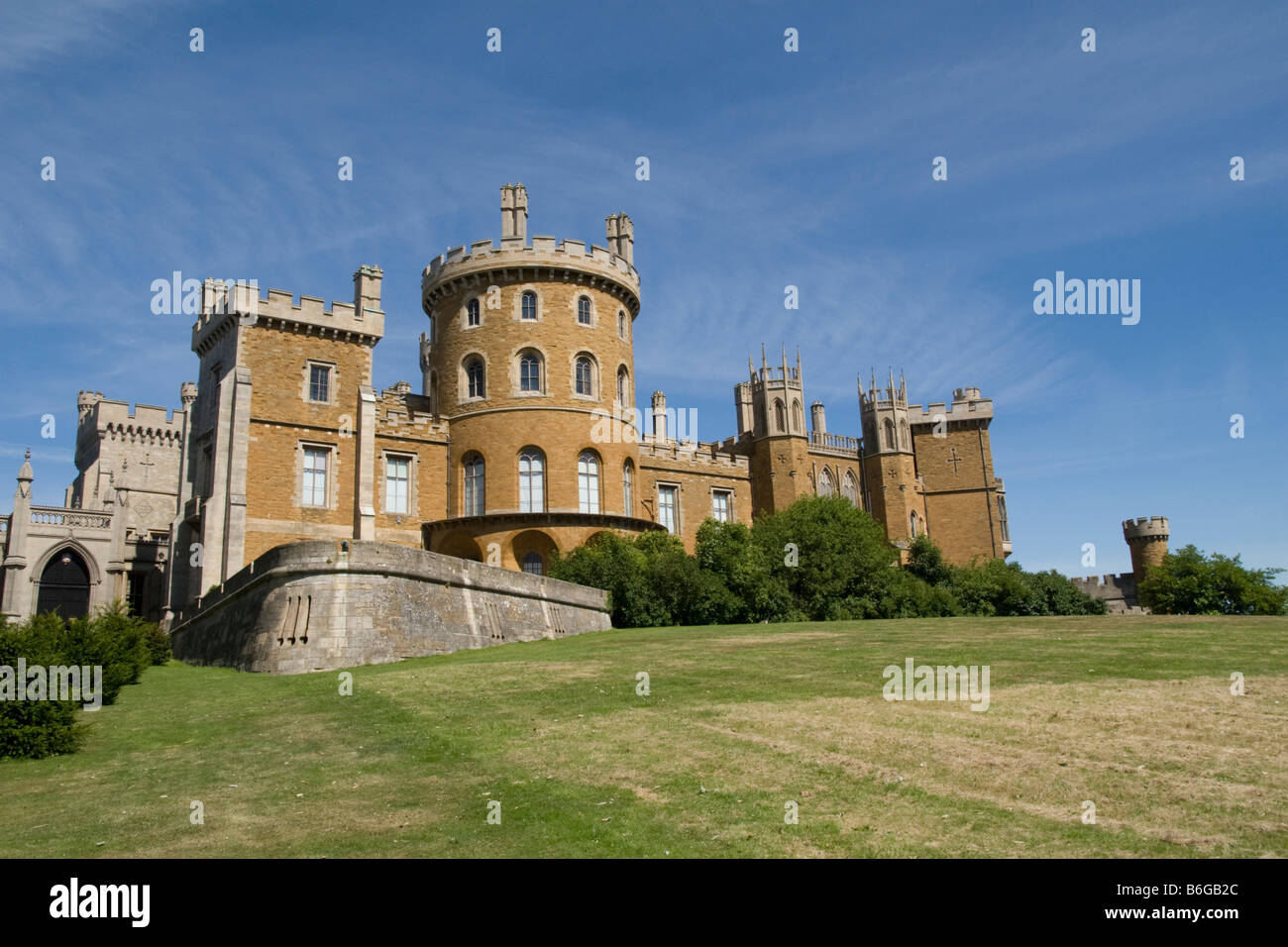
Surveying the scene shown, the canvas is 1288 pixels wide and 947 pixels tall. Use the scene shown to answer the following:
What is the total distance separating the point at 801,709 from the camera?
11.9 meters

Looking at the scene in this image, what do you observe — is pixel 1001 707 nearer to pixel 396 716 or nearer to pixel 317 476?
pixel 396 716

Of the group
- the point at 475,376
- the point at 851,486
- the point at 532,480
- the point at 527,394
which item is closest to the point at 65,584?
the point at 475,376

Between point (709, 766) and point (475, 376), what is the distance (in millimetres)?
30264

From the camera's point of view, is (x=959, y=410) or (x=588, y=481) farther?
(x=959, y=410)

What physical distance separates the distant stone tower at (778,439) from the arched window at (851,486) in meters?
5.47

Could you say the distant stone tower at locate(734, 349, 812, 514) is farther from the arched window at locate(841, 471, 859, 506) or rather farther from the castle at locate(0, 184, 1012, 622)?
the arched window at locate(841, 471, 859, 506)

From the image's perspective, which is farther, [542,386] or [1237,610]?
[1237,610]

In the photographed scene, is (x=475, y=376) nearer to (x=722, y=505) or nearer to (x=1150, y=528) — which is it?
(x=722, y=505)

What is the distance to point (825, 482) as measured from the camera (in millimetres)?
51312

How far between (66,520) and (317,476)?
14423mm

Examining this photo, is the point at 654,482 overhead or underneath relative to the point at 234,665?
overhead
